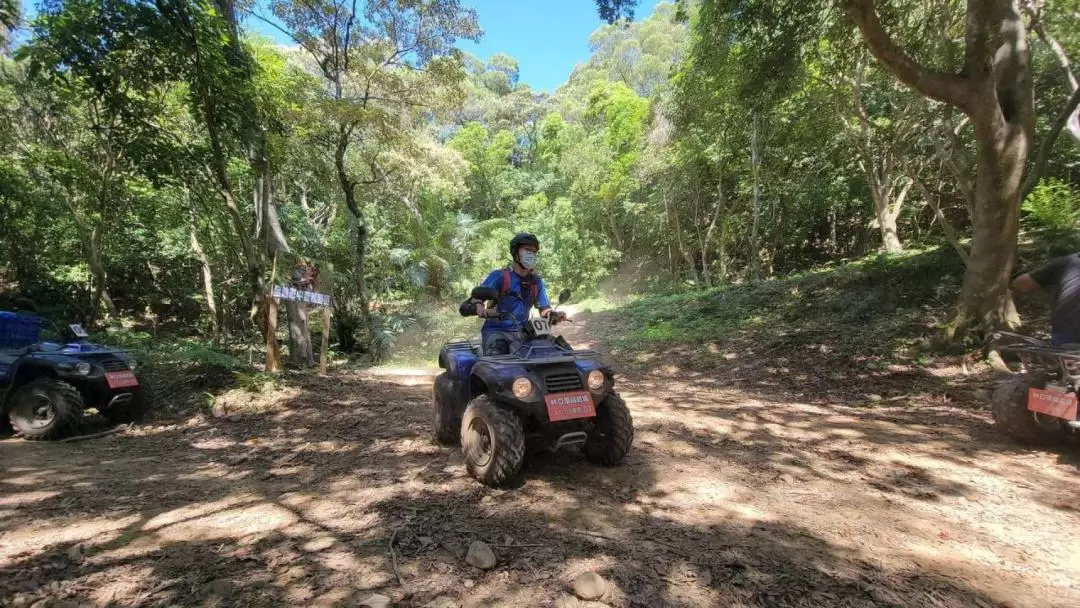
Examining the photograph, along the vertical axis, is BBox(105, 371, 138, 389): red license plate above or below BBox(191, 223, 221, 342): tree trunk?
below

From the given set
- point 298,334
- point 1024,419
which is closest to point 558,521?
point 1024,419

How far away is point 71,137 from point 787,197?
67.6 feet

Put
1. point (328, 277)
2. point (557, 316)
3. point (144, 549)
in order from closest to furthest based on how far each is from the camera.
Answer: point (144, 549) < point (557, 316) < point (328, 277)

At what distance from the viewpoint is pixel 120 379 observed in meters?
5.24

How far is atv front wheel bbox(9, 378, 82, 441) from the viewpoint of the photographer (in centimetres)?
488

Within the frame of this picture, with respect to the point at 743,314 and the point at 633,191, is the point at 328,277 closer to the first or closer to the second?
the point at 743,314

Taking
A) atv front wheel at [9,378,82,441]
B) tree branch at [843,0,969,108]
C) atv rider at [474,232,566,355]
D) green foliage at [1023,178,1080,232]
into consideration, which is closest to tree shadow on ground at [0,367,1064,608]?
atv front wheel at [9,378,82,441]

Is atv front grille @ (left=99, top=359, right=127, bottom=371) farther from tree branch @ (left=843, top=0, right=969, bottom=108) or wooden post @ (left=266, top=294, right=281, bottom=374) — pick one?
tree branch @ (left=843, top=0, right=969, bottom=108)

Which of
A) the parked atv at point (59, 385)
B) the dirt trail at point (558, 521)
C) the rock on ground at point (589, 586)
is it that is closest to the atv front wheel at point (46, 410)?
the parked atv at point (59, 385)

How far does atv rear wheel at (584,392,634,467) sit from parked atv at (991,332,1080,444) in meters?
3.04

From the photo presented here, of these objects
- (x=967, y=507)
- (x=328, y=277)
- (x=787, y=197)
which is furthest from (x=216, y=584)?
(x=787, y=197)

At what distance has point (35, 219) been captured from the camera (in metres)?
13.8

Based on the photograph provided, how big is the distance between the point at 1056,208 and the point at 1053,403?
6.52 metres

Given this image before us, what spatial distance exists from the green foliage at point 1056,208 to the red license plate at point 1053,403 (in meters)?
6.05
